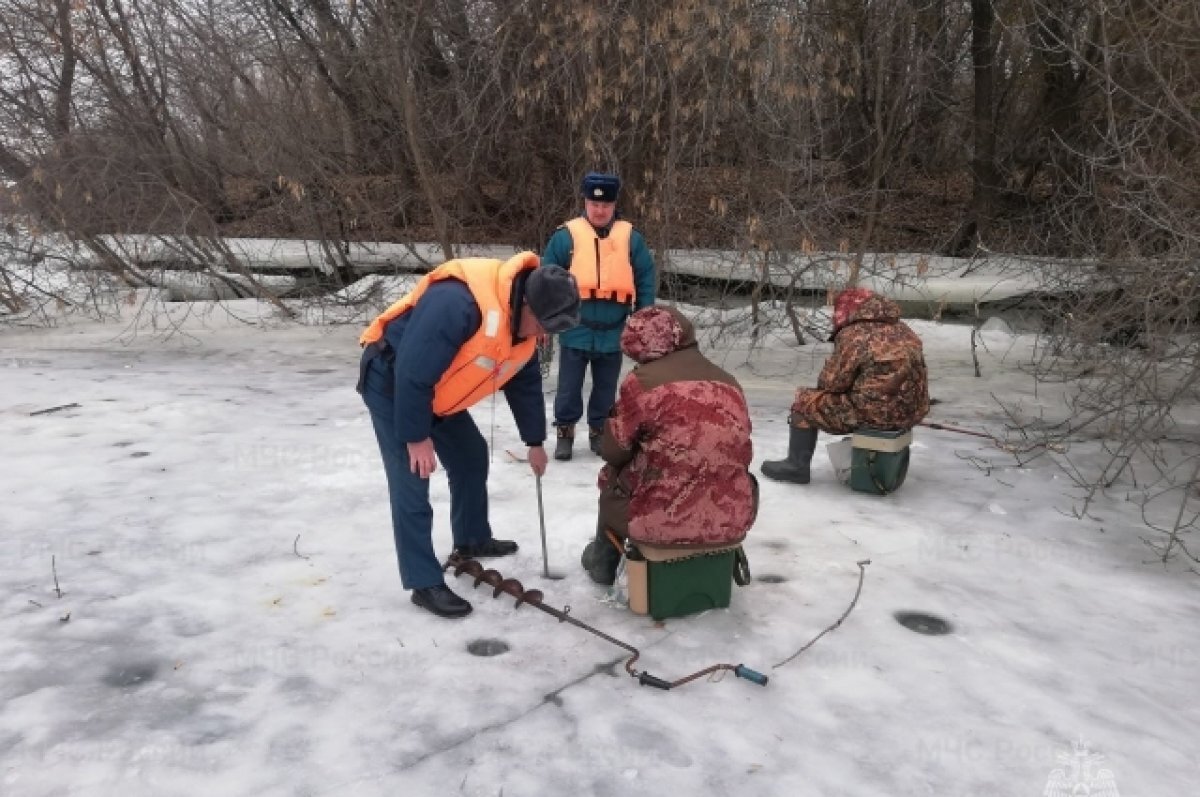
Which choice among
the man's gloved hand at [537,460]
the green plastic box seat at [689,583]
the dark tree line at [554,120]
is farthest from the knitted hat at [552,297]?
the dark tree line at [554,120]

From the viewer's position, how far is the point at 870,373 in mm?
4504

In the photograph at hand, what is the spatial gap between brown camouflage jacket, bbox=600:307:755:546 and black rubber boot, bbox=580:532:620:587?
0.42 meters

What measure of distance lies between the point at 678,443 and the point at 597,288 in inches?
83.5

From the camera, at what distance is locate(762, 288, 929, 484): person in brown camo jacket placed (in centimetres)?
447

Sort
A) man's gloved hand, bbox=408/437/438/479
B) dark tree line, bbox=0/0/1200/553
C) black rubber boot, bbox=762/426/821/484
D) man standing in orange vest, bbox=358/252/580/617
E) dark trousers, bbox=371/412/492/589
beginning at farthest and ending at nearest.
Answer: dark tree line, bbox=0/0/1200/553 < black rubber boot, bbox=762/426/821/484 < dark trousers, bbox=371/412/492/589 < man's gloved hand, bbox=408/437/438/479 < man standing in orange vest, bbox=358/252/580/617

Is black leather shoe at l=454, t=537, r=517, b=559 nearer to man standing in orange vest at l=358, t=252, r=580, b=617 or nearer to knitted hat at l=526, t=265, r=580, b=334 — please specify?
man standing in orange vest at l=358, t=252, r=580, b=617

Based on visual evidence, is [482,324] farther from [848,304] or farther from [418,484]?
[848,304]

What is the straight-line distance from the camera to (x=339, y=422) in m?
6.09

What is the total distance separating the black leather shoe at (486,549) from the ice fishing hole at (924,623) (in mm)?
1680

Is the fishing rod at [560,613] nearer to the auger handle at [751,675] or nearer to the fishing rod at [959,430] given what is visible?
the auger handle at [751,675]

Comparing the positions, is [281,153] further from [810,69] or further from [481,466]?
[481,466]

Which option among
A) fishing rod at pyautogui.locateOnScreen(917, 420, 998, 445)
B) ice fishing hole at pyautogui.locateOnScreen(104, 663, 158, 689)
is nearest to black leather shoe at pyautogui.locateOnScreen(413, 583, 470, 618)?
ice fishing hole at pyautogui.locateOnScreen(104, 663, 158, 689)

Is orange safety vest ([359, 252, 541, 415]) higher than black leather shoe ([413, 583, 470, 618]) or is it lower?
higher

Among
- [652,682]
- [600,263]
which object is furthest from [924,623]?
[600,263]
